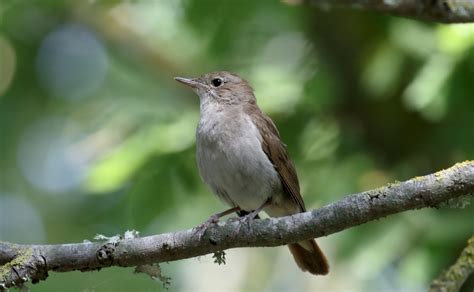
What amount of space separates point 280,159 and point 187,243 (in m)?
1.64

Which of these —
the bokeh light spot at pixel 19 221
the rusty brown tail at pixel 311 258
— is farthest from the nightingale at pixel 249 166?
the bokeh light spot at pixel 19 221

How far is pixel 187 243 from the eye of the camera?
452 cm

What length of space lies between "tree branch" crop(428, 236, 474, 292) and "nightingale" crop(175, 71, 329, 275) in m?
1.81

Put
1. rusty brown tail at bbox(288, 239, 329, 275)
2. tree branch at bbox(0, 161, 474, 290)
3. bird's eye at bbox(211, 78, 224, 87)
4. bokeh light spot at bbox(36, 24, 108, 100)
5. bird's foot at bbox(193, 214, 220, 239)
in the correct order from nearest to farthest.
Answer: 1. tree branch at bbox(0, 161, 474, 290)
2. bird's foot at bbox(193, 214, 220, 239)
3. rusty brown tail at bbox(288, 239, 329, 275)
4. bird's eye at bbox(211, 78, 224, 87)
5. bokeh light spot at bbox(36, 24, 108, 100)

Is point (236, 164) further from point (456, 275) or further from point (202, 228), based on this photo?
point (456, 275)

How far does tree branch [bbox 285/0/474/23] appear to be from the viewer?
15.8 ft

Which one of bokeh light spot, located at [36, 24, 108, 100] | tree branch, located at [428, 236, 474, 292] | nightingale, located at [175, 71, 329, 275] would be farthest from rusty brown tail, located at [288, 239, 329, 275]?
bokeh light spot, located at [36, 24, 108, 100]

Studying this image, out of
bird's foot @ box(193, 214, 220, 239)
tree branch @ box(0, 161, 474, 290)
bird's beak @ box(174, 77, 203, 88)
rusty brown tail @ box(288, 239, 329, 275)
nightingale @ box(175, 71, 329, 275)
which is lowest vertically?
tree branch @ box(0, 161, 474, 290)

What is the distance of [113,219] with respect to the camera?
6.54m

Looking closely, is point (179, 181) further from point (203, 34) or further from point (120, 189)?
point (203, 34)

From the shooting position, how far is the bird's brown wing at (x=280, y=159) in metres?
5.91

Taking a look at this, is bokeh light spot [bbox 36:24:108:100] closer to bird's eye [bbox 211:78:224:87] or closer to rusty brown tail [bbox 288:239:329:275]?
bird's eye [bbox 211:78:224:87]

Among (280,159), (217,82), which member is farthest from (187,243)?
(217,82)

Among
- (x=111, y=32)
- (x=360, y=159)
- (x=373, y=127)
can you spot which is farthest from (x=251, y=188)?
(x=111, y=32)
